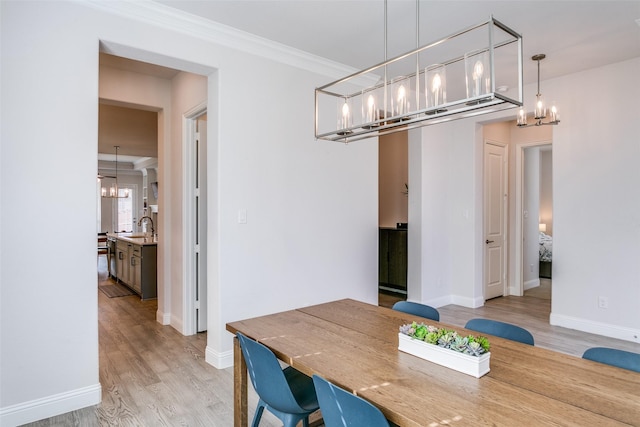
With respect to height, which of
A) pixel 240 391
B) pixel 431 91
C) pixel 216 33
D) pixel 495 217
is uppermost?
pixel 216 33

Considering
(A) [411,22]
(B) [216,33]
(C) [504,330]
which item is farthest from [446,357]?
(B) [216,33]

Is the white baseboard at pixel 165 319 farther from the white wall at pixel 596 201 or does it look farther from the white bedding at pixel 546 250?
the white bedding at pixel 546 250

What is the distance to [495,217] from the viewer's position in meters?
5.59

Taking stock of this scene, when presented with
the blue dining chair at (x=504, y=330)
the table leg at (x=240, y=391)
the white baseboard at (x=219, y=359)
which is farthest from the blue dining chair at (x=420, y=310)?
the white baseboard at (x=219, y=359)

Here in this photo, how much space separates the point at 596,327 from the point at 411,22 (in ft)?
11.7

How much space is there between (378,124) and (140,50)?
188 cm

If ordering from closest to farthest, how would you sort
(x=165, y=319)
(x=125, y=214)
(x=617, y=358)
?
1. (x=617, y=358)
2. (x=165, y=319)
3. (x=125, y=214)

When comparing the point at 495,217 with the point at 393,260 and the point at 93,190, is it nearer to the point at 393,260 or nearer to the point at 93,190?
the point at 393,260

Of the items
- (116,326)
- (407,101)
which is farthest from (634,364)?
(116,326)

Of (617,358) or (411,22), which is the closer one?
(617,358)

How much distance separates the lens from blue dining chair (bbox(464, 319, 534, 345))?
188 centimetres

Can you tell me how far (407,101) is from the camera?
6.19 feet

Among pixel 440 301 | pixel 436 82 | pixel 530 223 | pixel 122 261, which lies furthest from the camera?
pixel 122 261

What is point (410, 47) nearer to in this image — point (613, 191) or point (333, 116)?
point (333, 116)
